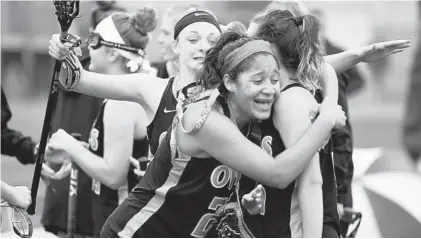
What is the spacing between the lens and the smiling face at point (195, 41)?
453 cm

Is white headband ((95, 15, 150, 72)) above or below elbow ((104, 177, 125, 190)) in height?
above

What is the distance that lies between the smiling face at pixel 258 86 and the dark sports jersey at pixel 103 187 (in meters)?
1.58

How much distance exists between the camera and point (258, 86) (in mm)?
3801

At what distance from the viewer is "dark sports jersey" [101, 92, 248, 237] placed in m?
3.96

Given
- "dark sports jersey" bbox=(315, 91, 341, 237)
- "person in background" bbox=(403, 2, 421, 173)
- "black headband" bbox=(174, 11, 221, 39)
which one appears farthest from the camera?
"person in background" bbox=(403, 2, 421, 173)

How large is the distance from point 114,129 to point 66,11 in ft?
4.49

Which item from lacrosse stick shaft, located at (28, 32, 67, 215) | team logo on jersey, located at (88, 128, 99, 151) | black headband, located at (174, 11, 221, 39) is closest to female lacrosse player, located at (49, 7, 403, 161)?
black headband, located at (174, 11, 221, 39)

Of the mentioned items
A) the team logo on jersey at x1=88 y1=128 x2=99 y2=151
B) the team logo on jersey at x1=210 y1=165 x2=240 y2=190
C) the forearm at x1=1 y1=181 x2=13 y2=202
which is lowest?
the team logo on jersey at x1=88 y1=128 x2=99 y2=151

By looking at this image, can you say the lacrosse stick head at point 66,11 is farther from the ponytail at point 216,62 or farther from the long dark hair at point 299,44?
the long dark hair at point 299,44

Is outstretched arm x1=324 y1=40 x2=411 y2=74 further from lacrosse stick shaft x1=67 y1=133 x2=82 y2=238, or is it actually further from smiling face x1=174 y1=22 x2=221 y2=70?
lacrosse stick shaft x1=67 y1=133 x2=82 y2=238

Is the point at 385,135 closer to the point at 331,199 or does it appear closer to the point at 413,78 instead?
the point at 413,78

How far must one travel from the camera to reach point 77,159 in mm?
5152

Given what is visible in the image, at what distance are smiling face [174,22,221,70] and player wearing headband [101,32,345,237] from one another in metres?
0.39

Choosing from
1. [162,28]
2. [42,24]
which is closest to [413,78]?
[162,28]
